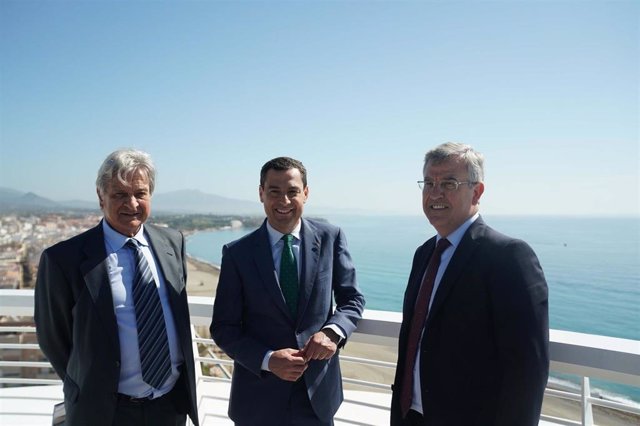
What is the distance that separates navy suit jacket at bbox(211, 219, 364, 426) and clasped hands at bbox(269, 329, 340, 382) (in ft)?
0.24

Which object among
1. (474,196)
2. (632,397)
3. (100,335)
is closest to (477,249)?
(474,196)

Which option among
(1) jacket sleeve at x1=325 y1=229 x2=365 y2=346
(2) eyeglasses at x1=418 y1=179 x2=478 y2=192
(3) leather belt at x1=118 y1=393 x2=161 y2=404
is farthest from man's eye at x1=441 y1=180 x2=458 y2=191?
(3) leather belt at x1=118 y1=393 x2=161 y2=404

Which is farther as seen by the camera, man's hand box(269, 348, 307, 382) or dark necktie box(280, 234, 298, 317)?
dark necktie box(280, 234, 298, 317)

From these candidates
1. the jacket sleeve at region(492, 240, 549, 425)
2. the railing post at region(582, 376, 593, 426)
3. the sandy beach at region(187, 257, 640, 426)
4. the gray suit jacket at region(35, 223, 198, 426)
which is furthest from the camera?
the sandy beach at region(187, 257, 640, 426)

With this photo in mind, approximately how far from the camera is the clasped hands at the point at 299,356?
1.72 metres

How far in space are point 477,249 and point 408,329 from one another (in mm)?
448

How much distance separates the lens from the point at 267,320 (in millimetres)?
1881

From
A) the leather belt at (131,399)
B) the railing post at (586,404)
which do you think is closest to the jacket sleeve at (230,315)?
the leather belt at (131,399)

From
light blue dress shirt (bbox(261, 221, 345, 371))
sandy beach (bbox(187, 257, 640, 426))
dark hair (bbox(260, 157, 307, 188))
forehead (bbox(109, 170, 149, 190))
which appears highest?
dark hair (bbox(260, 157, 307, 188))

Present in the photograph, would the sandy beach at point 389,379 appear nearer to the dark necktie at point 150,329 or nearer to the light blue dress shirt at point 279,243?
the light blue dress shirt at point 279,243

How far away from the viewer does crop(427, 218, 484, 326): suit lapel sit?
5.15 feet

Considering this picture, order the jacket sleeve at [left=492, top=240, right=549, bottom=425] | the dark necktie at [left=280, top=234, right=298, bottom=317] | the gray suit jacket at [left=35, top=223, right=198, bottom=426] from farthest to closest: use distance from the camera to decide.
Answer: the dark necktie at [left=280, top=234, right=298, bottom=317] < the gray suit jacket at [left=35, top=223, right=198, bottom=426] < the jacket sleeve at [left=492, top=240, right=549, bottom=425]

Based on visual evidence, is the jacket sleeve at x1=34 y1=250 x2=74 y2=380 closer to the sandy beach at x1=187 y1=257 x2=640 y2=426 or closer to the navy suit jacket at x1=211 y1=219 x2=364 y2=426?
the navy suit jacket at x1=211 y1=219 x2=364 y2=426

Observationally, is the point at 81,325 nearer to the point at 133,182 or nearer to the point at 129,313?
the point at 129,313
